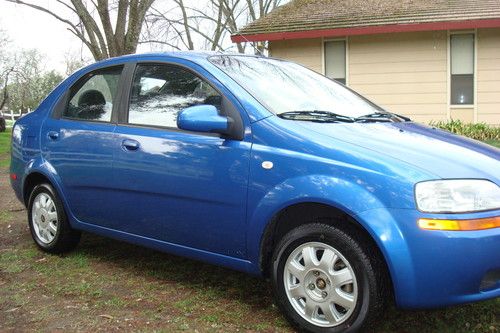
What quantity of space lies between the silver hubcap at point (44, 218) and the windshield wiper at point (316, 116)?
7.68 ft

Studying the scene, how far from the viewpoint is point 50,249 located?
15.1 ft

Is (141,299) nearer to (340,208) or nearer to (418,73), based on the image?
(340,208)

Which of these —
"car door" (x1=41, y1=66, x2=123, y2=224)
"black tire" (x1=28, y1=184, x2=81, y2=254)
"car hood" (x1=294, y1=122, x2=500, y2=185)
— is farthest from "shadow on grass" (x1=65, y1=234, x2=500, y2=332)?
"car hood" (x1=294, y1=122, x2=500, y2=185)

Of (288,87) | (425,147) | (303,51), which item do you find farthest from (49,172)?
(303,51)

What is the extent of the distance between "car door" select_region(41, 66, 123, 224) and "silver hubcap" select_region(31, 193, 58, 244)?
0.98 feet

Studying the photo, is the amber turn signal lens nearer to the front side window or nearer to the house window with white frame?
the front side window

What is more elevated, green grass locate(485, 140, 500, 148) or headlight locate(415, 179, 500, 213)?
headlight locate(415, 179, 500, 213)

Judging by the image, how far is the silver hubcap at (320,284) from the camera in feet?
9.21

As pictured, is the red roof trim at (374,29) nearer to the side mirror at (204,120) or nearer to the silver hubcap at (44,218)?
the silver hubcap at (44,218)

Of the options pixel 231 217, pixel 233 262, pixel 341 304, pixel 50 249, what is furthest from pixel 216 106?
pixel 50 249

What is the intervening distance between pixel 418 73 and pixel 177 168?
9635 mm

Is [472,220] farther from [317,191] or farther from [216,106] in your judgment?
[216,106]

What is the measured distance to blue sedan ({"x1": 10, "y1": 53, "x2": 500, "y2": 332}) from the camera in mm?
2633

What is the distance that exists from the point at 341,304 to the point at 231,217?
84 centimetres
